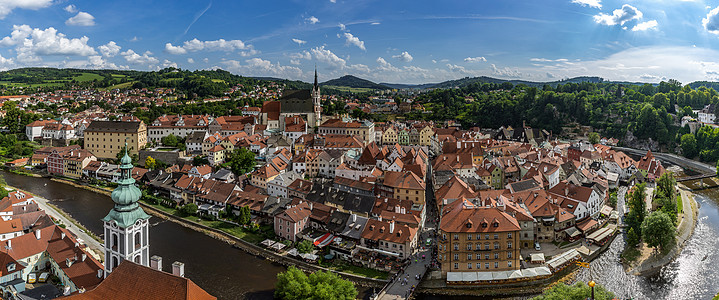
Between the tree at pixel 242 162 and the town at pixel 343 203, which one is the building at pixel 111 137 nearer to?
the town at pixel 343 203

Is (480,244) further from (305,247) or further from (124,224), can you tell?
(124,224)

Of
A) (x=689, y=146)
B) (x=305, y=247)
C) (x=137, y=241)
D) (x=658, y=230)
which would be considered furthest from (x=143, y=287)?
(x=689, y=146)

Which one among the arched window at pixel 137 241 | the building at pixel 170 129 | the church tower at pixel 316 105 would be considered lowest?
the arched window at pixel 137 241

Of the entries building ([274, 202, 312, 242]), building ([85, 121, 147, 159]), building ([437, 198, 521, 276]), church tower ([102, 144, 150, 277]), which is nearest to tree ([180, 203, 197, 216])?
building ([274, 202, 312, 242])

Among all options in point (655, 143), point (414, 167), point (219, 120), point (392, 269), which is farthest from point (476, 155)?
point (655, 143)

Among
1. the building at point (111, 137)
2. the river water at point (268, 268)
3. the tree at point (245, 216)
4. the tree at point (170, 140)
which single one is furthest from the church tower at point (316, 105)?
the tree at point (245, 216)

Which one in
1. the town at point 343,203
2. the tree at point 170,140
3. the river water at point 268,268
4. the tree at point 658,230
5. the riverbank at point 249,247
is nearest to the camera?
the town at point 343,203

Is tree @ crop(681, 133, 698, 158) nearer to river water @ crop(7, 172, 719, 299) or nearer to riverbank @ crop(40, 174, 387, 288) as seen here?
river water @ crop(7, 172, 719, 299)
